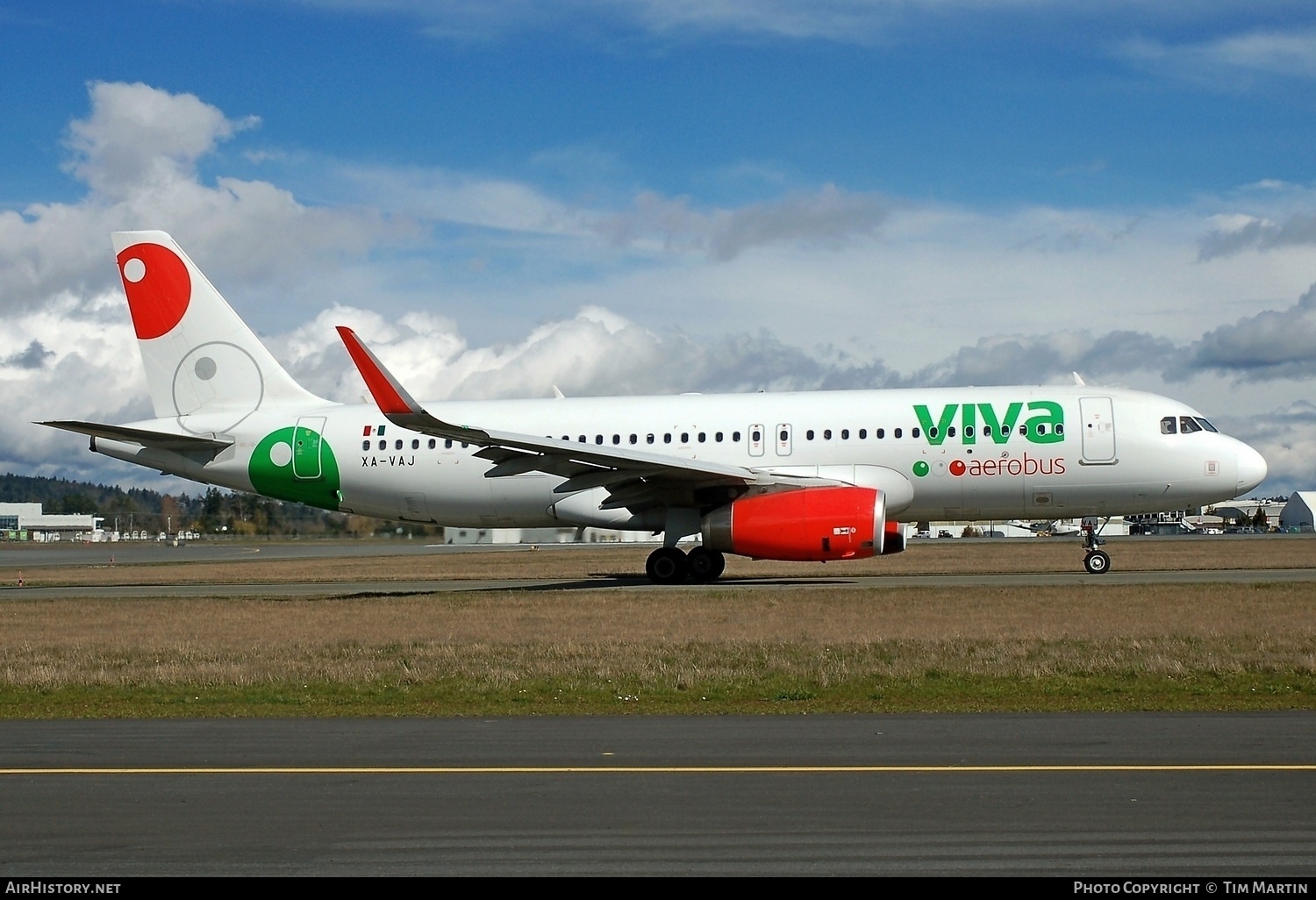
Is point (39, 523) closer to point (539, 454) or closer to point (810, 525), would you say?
point (539, 454)

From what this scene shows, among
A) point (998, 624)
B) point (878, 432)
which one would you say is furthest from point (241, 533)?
point (998, 624)

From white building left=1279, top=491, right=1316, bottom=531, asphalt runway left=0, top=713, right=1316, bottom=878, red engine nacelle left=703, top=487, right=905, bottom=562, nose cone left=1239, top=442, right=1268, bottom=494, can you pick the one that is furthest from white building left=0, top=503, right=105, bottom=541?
asphalt runway left=0, top=713, right=1316, bottom=878

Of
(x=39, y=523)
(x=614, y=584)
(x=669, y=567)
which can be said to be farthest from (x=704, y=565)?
(x=39, y=523)

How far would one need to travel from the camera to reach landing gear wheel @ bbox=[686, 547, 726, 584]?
2825cm

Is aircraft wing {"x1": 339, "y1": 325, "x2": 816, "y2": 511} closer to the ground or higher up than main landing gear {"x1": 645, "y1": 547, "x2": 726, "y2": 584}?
higher up

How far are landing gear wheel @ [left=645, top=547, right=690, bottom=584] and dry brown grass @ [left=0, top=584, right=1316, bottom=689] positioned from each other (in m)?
2.74

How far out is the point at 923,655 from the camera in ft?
49.9

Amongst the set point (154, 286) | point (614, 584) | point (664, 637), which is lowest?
point (664, 637)

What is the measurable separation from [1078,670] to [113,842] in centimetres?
1019

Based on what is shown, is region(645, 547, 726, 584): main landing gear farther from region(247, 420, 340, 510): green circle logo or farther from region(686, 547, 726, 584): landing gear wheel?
region(247, 420, 340, 510): green circle logo

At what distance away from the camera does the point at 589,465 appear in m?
26.8

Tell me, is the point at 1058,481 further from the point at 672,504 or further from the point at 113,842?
the point at 113,842

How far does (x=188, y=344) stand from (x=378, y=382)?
8.87 meters

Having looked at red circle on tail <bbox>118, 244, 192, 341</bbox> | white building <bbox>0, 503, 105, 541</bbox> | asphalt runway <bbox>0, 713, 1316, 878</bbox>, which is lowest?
asphalt runway <bbox>0, 713, 1316, 878</bbox>
